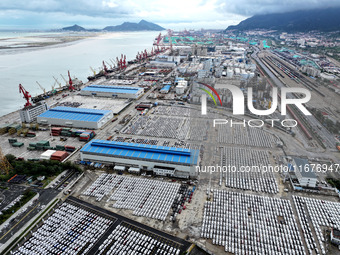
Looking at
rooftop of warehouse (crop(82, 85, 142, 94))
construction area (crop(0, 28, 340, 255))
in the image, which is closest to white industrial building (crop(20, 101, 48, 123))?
construction area (crop(0, 28, 340, 255))

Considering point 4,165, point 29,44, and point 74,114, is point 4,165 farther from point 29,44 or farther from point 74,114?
point 29,44

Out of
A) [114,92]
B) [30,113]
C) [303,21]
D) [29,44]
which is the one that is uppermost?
[303,21]

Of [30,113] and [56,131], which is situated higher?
[30,113]

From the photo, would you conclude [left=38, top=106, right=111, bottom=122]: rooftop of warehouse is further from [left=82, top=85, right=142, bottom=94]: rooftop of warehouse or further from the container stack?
[left=82, top=85, right=142, bottom=94]: rooftop of warehouse

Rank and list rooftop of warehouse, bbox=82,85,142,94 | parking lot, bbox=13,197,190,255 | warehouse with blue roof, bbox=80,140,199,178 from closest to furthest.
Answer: parking lot, bbox=13,197,190,255
warehouse with blue roof, bbox=80,140,199,178
rooftop of warehouse, bbox=82,85,142,94

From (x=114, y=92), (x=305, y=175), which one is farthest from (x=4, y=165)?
(x=305, y=175)

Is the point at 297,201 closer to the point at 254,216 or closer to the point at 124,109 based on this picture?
the point at 254,216
